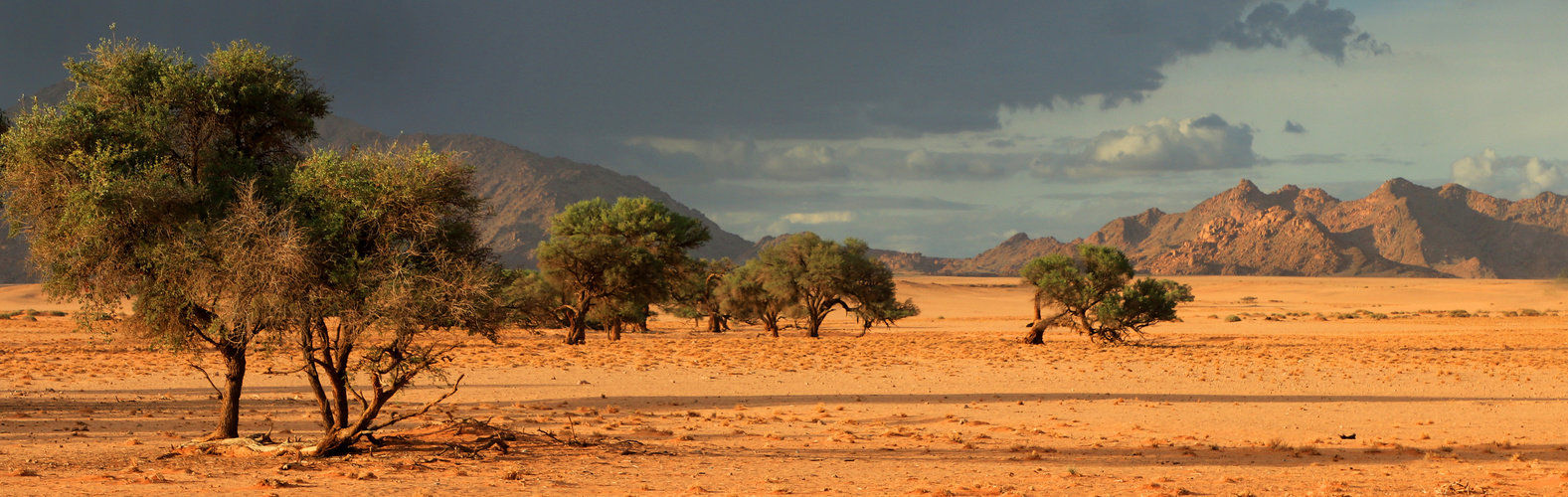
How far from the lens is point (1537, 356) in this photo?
126 feet

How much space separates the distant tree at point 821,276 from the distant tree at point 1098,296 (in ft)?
33.7

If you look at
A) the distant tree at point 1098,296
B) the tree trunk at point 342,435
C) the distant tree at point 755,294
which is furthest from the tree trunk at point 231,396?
the distant tree at point 755,294

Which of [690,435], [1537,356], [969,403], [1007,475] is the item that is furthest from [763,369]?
[1537,356]

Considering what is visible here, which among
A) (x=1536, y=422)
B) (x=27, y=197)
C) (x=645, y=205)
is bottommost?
(x=1536, y=422)

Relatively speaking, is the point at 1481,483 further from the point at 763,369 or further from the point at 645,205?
the point at 645,205

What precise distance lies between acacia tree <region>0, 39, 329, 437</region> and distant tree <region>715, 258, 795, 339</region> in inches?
1616

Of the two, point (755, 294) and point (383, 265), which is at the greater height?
point (755, 294)

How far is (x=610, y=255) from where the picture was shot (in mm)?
46312

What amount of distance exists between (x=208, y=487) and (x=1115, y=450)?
514 inches

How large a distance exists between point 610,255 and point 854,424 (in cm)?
2836

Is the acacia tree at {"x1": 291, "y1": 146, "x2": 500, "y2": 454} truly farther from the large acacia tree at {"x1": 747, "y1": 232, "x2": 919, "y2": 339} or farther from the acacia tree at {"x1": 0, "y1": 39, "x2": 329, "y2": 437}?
the large acacia tree at {"x1": 747, "y1": 232, "x2": 919, "y2": 339}

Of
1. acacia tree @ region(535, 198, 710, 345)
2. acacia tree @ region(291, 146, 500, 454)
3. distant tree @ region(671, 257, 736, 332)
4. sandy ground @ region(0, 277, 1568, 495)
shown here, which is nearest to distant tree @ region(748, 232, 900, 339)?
distant tree @ region(671, 257, 736, 332)

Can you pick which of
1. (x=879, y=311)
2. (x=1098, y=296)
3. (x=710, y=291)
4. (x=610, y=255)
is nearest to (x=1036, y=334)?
(x=1098, y=296)

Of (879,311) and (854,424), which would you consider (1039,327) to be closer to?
(879,311)
